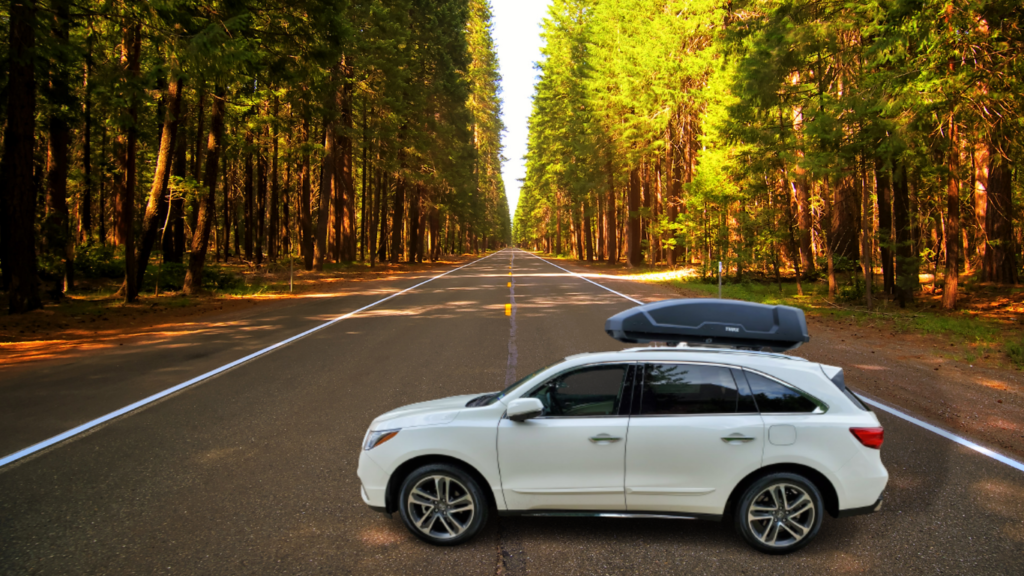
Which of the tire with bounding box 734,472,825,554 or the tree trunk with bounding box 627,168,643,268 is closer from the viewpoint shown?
the tire with bounding box 734,472,825,554

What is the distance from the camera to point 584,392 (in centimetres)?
450

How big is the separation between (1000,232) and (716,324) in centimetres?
2043

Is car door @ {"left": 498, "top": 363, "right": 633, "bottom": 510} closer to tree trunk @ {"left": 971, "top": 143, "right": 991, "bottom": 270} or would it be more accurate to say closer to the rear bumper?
the rear bumper

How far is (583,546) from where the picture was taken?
13.4ft

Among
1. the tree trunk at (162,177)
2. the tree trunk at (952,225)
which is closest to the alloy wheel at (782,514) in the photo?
the tree trunk at (952,225)

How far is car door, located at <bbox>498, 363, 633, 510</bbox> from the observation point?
4.12 metres

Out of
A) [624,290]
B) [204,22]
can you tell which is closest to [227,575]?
[204,22]

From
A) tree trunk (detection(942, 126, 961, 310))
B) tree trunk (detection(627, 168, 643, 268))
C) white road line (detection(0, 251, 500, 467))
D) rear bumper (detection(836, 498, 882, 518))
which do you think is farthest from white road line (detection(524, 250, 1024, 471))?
tree trunk (detection(627, 168, 643, 268))

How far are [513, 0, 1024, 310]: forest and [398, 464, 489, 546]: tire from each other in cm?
1109

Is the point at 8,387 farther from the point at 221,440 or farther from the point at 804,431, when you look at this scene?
the point at 804,431

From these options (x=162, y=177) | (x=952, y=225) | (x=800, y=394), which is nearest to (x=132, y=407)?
(x=800, y=394)

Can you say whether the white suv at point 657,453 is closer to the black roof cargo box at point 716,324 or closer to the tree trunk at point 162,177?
the black roof cargo box at point 716,324

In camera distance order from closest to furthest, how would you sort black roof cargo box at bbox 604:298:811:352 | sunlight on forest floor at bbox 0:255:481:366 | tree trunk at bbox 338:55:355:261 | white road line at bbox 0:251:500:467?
black roof cargo box at bbox 604:298:811:352
white road line at bbox 0:251:500:467
sunlight on forest floor at bbox 0:255:481:366
tree trunk at bbox 338:55:355:261

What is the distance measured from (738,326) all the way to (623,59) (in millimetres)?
33493
